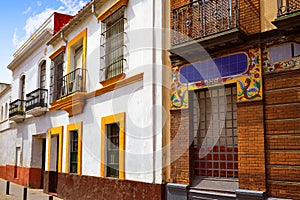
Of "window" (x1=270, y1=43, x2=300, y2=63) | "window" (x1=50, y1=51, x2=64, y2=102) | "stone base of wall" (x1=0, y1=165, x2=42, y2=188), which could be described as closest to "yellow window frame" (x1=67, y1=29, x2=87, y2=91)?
"window" (x1=50, y1=51, x2=64, y2=102)

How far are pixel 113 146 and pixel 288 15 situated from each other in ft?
20.5

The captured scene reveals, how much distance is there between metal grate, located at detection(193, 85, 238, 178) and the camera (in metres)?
7.25

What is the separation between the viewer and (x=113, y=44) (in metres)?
11.1

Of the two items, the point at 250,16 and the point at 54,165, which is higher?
the point at 250,16

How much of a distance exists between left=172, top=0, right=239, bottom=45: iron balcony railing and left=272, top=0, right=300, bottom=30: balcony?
97 cm

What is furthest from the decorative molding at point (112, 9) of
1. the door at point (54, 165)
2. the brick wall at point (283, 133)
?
the door at point (54, 165)

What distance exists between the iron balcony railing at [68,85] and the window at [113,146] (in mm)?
2266

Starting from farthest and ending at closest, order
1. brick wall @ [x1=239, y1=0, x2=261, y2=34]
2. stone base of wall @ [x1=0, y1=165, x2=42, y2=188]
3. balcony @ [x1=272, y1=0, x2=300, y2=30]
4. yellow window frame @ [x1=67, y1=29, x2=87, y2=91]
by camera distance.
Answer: stone base of wall @ [x1=0, y1=165, x2=42, y2=188]
yellow window frame @ [x1=67, y1=29, x2=87, y2=91]
brick wall @ [x1=239, y1=0, x2=261, y2=34]
balcony @ [x1=272, y1=0, x2=300, y2=30]

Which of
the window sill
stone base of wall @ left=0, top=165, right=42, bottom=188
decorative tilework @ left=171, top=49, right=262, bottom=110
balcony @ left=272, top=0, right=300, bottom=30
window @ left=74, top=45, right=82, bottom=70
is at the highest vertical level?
window @ left=74, top=45, right=82, bottom=70

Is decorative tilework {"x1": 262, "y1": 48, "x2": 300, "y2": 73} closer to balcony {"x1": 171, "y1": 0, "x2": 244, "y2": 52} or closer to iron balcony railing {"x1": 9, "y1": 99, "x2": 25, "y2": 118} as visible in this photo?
balcony {"x1": 171, "y1": 0, "x2": 244, "y2": 52}

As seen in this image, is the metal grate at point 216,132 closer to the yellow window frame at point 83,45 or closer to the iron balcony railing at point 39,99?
the yellow window frame at point 83,45

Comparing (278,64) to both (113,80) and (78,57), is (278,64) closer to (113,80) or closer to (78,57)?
(113,80)

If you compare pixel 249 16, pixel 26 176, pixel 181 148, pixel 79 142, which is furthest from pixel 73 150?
pixel 249 16

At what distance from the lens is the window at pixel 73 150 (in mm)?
13072
